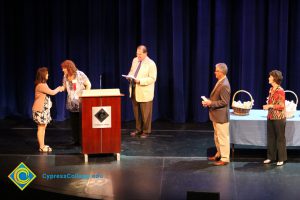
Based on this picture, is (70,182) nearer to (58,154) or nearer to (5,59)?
(58,154)

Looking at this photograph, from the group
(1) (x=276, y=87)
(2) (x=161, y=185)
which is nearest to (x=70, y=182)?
(2) (x=161, y=185)

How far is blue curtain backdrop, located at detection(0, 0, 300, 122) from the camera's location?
8898mm

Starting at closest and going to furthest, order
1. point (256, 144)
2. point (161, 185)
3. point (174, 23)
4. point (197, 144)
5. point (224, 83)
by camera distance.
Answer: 1. point (161, 185)
2. point (224, 83)
3. point (256, 144)
4. point (197, 144)
5. point (174, 23)

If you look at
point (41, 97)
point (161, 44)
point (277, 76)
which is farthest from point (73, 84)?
point (277, 76)

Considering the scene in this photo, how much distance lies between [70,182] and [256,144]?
239 cm

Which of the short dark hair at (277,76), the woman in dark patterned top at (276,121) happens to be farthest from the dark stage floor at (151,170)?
the short dark hair at (277,76)

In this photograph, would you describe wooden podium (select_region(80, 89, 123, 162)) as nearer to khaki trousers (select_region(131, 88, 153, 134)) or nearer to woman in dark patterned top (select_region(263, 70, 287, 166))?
khaki trousers (select_region(131, 88, 153, 134))

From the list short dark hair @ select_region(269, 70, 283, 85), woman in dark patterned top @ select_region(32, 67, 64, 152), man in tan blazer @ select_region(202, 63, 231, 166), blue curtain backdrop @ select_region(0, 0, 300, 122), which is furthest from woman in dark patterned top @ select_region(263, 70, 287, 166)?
woman in dark patterned top @ select_region(32, 67, 64, 152)

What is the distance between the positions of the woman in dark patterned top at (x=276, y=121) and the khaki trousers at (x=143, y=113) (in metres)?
1.96

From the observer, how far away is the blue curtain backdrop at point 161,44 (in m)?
8.90

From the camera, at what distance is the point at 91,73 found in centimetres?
934

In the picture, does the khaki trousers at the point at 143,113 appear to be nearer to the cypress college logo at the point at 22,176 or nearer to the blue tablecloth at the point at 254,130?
the blue tablecloth at the point at 254,130

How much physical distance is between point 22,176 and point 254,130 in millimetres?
2866

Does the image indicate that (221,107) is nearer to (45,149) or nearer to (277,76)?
(277,76)
